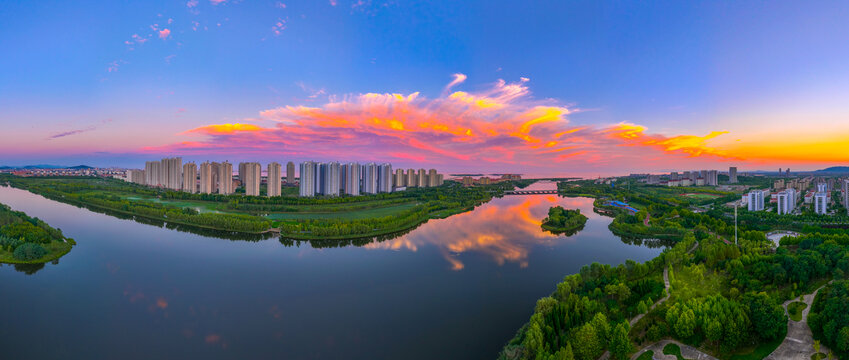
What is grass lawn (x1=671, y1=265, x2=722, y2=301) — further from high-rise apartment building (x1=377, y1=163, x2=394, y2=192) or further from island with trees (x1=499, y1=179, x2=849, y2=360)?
high-rise apartment building (x1=377, y1=163, x2=394, y2=192)

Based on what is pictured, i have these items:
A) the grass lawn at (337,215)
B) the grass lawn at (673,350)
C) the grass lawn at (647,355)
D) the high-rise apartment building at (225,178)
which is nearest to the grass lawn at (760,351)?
the grass lawn at (673,350)

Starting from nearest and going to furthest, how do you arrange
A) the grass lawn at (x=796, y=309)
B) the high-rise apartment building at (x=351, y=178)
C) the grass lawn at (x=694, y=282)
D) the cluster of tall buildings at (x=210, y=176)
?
1. the grass lawn at (x=796, y=309)
2. the grass lawn at (x=694, y=282)
3. the cluster of tall buildings at (x=210, y=176)
4. the high-rise apartment building at (x=351, y=178)

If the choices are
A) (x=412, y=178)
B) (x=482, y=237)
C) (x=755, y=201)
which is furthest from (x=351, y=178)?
Result: (x=755, y=201)

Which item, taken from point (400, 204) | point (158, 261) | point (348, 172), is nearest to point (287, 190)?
point (348, 172)

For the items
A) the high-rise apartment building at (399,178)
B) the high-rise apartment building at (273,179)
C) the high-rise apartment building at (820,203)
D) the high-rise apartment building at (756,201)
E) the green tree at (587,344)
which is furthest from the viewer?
the high-rise apartment building at (399,178)

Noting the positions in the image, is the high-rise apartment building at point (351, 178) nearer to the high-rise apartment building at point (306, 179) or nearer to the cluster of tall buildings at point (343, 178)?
the cluster of tall buildings at point (343, 178)

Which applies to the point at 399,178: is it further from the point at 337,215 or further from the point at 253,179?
the point at 337,215

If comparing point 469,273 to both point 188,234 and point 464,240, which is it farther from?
point 188,234
